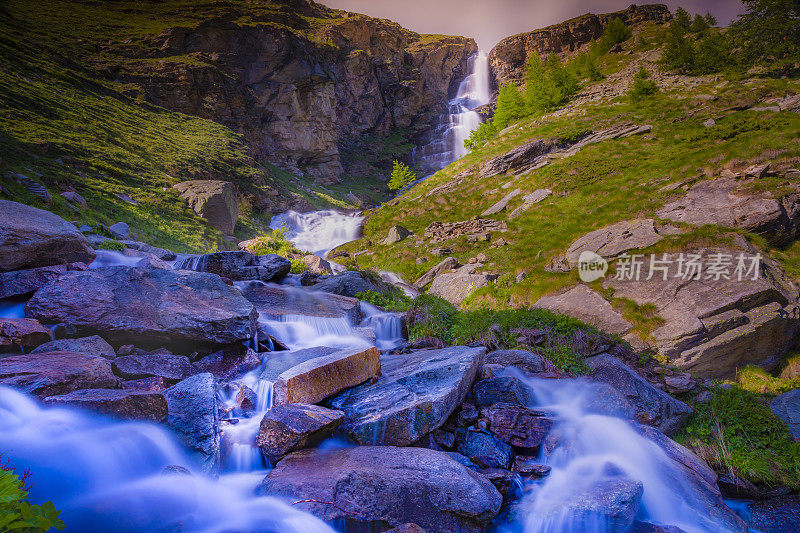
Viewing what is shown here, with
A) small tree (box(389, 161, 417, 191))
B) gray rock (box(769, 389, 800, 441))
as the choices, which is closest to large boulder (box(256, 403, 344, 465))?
gray rock (box(769, 389, 800, 441))

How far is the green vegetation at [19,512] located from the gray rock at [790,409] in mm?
9407

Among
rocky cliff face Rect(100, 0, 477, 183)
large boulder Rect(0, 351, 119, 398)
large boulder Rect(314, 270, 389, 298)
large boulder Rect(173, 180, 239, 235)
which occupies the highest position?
rocky cliff face Rect(100, 0, 477, 183)

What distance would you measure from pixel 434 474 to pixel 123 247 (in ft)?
47.6

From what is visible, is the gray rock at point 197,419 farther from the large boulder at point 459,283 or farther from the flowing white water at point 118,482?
the large boulder at point 459,283

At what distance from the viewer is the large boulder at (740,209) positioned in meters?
11.0

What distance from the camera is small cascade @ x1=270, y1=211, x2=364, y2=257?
3322 centimetres

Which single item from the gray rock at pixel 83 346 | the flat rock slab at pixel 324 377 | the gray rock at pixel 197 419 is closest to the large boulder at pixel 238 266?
the gray rock at pixel 83 346

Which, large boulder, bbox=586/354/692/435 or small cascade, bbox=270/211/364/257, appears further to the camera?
small cascade, bbox=270/211/364/257

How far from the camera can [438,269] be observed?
17.5 m

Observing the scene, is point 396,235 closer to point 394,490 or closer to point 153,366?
point 153,366

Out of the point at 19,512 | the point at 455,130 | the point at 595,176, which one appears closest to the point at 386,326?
the point at 19,512

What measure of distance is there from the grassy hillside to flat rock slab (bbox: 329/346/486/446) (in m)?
6.39

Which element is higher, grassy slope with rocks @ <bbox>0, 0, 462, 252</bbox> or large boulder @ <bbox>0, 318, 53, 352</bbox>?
grassy slope with rocks @ <bbox>0, 0, 462, 252</bbox>

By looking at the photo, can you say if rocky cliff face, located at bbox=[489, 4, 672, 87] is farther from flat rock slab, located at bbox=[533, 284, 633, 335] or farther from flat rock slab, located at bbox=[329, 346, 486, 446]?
flat rock slab, located at bbox=[329, 346, 486, 446]
